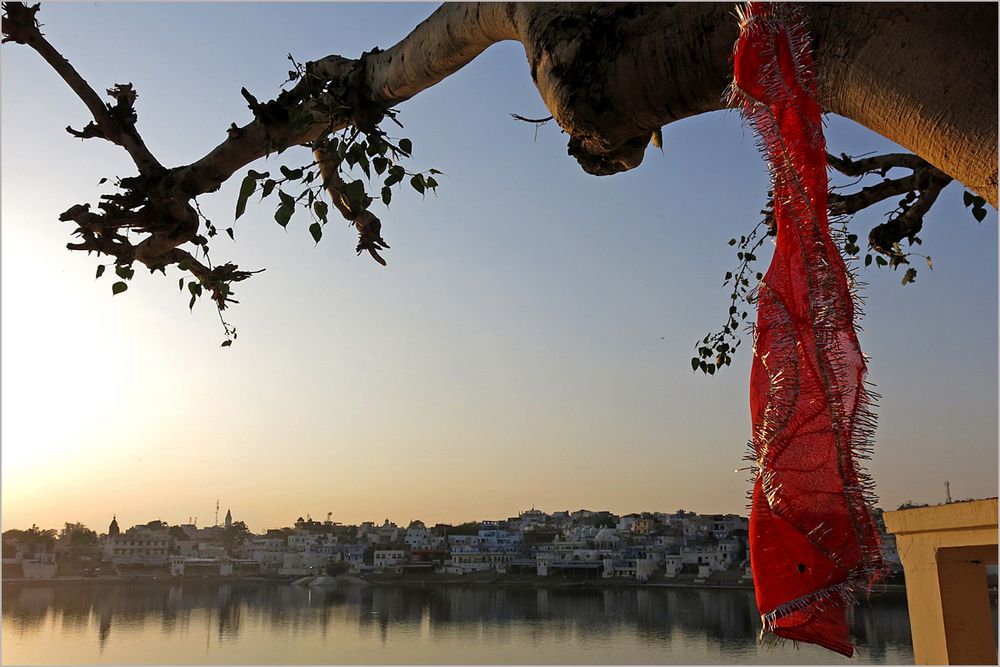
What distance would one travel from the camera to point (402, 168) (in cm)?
182

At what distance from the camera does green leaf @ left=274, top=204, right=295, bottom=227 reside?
64.1 inches

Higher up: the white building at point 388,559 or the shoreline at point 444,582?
the white building at point 388,559

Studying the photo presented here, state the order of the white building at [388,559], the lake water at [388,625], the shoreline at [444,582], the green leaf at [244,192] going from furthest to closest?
Result: the white building at [388,559] → the shoreline at [444,582] → the lake water at [388,625] → the green leaf at [244,192]

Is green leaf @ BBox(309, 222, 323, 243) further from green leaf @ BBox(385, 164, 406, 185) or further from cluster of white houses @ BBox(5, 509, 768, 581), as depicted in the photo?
cluster of white houses @ BBox(5, 509, 768, 581)

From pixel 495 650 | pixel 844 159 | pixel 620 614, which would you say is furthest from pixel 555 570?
pixel 844 159

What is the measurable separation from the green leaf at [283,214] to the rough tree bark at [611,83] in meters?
0.20

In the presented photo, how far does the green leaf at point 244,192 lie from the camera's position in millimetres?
1582

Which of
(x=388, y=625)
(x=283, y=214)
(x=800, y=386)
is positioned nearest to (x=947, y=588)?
(x=800, y=386)

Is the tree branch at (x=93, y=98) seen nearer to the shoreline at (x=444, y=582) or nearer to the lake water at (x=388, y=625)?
the lake water at (x=388, y=625)

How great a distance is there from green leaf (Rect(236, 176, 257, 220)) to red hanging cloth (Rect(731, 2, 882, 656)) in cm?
103

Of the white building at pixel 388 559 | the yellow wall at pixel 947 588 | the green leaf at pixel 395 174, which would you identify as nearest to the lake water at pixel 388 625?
the white building at pixel 388 559

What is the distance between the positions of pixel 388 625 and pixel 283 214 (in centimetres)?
4464

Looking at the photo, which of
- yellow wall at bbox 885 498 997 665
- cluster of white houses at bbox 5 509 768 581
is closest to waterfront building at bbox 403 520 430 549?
cluster of white houses at bbox 5 509 768 581

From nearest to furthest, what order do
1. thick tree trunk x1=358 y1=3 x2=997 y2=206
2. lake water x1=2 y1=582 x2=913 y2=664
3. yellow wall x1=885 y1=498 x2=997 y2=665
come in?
1. thick tree trunk x1=358 y1=3 x2=997 y2=206
2. yellow wall x1=885 y1=498 x2=997 y2=665
3. lake water x1=2 y1=582 x2=913 y2=664
